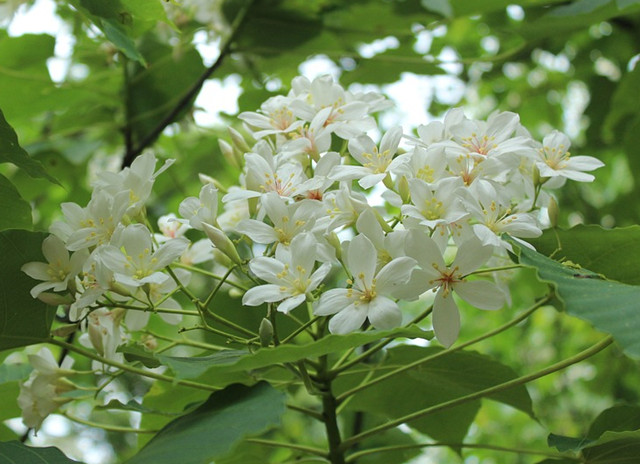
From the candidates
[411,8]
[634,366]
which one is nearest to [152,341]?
[411,8]

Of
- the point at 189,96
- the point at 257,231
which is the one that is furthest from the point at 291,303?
the point at 189,96

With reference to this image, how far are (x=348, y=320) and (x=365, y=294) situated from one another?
46 millimetres

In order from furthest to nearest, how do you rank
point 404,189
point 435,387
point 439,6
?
point 439,6 < point 435,387 < point 404,189

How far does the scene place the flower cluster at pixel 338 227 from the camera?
39.9 inches

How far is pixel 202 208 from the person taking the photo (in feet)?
3.72

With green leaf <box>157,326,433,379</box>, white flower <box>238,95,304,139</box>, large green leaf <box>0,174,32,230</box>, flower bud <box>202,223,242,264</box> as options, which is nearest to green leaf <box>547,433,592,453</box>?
green leaf <box>157,326,433,379</box>

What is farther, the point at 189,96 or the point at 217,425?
the point at 189,96

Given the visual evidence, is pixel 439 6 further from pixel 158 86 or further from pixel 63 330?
pixel 63 330

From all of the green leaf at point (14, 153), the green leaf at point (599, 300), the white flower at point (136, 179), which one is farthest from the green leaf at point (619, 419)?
the green leaf at point (14, 153)

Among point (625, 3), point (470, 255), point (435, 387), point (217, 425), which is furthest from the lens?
point (625, 3)

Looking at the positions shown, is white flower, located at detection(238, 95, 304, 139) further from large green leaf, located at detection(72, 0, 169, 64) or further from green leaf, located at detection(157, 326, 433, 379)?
green leaf, located at detection(157, 326, 433, 379)

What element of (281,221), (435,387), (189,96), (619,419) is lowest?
(435,387)

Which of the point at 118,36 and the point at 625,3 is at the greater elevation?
the point at 118,36

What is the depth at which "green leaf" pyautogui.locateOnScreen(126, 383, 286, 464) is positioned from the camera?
853mm
